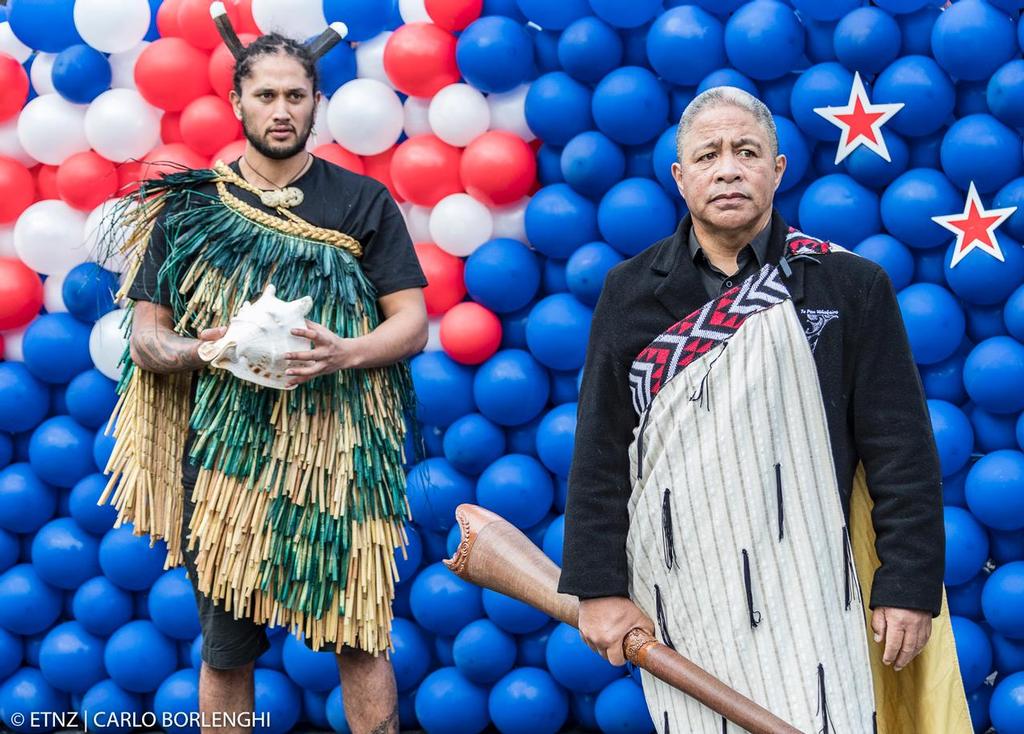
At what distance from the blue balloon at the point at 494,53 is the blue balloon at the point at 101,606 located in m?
1.91

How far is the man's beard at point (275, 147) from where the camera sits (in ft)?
9.46

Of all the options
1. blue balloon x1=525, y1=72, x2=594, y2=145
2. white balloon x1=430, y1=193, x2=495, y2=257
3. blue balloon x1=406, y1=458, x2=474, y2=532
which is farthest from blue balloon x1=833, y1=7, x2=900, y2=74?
blue balloon x1=406, y1=458, x2=474, y2=532

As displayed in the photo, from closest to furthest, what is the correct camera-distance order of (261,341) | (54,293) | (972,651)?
(261,341) → (972,651) → (54,293)

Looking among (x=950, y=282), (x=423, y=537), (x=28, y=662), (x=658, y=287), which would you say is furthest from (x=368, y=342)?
(x=28, y=662)

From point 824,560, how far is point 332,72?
2.42 meters

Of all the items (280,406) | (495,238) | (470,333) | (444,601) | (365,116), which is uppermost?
(365,116)

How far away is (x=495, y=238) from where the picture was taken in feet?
A: 12.2

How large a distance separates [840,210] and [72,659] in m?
2.65

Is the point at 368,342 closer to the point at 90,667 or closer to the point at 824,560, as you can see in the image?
the point at 824,560

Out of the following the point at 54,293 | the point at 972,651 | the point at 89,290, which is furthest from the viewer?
the point at 54,293

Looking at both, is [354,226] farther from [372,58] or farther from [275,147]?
[372,58]

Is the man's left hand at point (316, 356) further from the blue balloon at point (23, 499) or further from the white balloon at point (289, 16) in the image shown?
the blue balloon at point (23, 499)

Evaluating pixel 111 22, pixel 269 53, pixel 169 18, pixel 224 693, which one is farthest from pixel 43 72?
pixel 224 693

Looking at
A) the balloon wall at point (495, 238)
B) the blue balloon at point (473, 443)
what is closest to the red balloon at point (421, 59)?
the balloon wall at point (495, 238)
